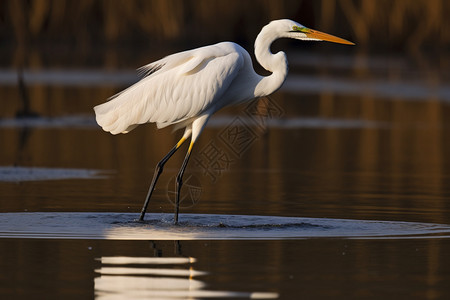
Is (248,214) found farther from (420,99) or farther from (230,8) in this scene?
(230,8)

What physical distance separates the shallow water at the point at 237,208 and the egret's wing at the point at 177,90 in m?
0.83

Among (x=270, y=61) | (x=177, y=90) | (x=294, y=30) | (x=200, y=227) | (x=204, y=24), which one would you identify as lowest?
(x=200, y=227)

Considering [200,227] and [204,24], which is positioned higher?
[204,24]

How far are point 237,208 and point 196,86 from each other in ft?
3.88

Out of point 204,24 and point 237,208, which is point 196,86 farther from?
point 204,24

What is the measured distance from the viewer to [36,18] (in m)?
40.6

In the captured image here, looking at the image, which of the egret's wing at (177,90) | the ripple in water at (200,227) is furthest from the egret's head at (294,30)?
the ripple in water at (200,227)

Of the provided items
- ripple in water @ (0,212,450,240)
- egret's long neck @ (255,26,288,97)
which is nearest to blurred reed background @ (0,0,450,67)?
egret's long neck @ (255,26,288,97)

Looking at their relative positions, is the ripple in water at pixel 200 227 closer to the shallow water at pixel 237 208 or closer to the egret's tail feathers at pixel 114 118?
the shallow water at pixel 237 208

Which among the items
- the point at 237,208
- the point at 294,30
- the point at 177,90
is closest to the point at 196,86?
the point at 177,90

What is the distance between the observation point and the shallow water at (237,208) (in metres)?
6.98

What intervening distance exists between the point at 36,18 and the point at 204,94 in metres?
31.3

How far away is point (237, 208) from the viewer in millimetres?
10586

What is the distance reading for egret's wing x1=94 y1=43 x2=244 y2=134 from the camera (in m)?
10.2
